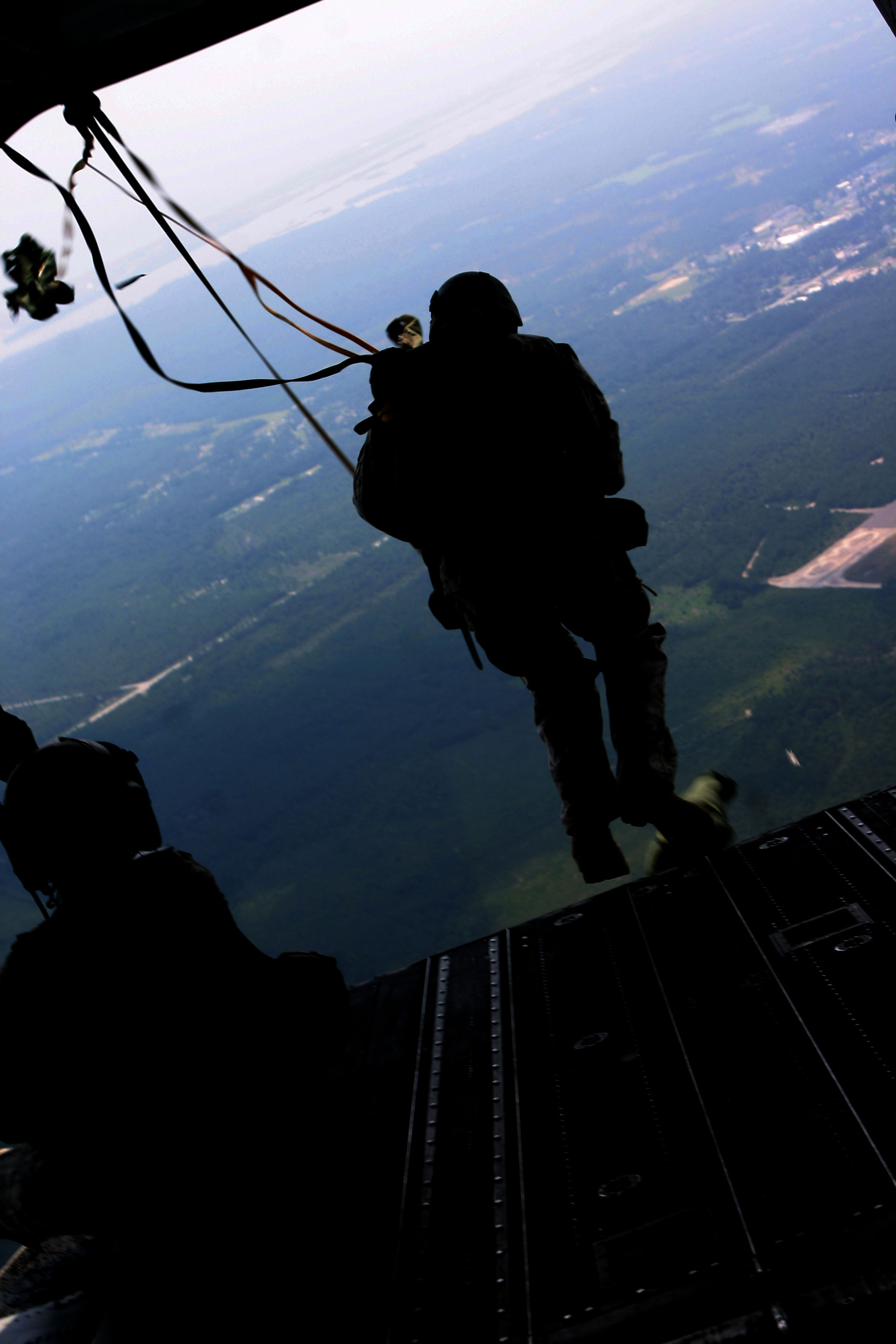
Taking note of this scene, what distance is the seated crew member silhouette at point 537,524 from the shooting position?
14.8 ft

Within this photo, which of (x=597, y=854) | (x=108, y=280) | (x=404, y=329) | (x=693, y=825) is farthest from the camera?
(x=404, y=329)

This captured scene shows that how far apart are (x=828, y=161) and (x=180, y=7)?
22797cm

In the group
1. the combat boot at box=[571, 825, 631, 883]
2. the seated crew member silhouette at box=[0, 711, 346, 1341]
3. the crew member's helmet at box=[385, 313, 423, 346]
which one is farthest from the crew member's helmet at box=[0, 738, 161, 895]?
A: the crew member's helmet at box=[385, 313, 423, 346]

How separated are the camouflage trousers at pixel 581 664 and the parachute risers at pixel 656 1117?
0.88m

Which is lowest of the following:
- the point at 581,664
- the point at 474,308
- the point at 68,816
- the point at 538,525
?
the point at 581,664

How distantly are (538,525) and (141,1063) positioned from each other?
3148 mm

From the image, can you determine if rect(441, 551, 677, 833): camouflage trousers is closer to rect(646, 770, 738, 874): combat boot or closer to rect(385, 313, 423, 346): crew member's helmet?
rect(646, 770, 738, 874): combat boot

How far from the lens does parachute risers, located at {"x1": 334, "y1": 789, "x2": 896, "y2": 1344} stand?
3.09 m

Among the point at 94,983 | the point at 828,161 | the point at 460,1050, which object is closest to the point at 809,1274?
the point at 460,1050

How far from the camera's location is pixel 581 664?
4.86m

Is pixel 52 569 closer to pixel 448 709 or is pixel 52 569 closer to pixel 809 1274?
pixel 448 709

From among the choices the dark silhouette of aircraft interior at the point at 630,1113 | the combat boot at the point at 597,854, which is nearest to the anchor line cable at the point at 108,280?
the dark silhouette of aircraft interior at the point at 630,1113

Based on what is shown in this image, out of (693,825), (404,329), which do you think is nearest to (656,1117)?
(693,825)

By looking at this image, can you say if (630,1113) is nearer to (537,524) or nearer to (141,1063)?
(141,1063)
